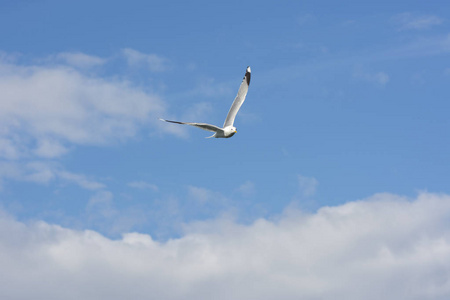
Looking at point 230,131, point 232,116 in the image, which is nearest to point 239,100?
point 232,116

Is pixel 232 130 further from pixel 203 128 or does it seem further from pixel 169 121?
pixel 169 121

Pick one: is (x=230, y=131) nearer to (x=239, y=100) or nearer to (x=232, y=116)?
(x=232, y=116)

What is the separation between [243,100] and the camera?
6962 centimetres

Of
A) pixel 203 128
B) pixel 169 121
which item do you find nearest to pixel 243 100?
pixel 203 128

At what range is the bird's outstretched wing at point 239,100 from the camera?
68.1 meters

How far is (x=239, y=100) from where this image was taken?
69.2 metres

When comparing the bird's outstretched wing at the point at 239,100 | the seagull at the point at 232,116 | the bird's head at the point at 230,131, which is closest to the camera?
the seagull at the point at 232,116

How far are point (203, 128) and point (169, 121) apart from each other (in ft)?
37.1

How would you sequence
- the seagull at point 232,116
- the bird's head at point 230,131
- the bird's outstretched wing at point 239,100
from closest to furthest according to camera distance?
the seagull at point 232,116, the bird's head at point 230,131, the bird's outstretched wing at point 239,100

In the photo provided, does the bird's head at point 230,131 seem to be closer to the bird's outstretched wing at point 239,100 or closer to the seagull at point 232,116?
the seagull at point 232,116

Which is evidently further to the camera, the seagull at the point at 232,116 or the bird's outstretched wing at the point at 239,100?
the bird's outstretched wing at the point at 239,100

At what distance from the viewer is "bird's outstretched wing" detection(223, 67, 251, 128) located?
68.1 metres

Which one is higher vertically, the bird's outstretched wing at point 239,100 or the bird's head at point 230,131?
the bird's outstretched wing at point 239,100

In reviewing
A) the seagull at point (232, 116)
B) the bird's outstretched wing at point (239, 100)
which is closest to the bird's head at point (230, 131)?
the seagull at point (232, 116)
